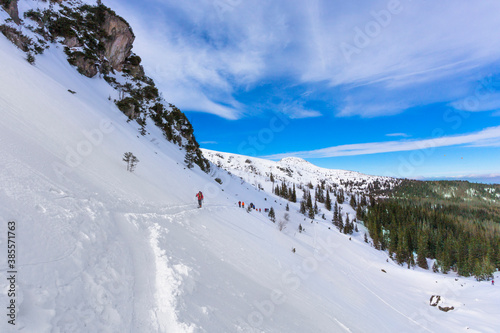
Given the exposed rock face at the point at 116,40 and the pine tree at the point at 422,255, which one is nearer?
the exposed rock face at the point at 116,40

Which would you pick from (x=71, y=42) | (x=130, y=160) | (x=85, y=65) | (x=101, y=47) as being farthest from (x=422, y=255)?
(x=101, y=47)

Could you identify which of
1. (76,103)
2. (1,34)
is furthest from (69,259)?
(1,34)

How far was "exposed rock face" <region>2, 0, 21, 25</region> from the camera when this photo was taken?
28891 mm

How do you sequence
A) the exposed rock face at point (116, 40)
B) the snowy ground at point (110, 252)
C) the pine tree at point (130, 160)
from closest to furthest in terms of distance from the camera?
the snowy ground at point (110, 252) < the pine tree at point (130, 160) < the exposed rock face at point (116, 40)

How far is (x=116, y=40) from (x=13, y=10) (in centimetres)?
Answer: 2352

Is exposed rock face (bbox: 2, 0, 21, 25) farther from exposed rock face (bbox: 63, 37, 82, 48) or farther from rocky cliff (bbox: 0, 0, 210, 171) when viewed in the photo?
exposed rock face (bbox: 63, 37, 82, 48)

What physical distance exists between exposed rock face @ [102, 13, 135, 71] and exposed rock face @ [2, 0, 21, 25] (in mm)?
18132

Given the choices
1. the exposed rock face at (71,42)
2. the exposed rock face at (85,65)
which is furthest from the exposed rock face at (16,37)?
the exposed rock face at (71,42)

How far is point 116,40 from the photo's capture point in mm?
51750

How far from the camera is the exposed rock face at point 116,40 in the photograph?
164ft

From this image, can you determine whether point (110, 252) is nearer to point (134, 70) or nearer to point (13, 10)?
point (13, 10)

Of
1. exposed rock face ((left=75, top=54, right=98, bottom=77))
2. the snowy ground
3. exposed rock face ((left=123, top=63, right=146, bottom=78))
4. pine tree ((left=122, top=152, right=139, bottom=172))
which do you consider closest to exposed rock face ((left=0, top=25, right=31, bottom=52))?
the snowy ground

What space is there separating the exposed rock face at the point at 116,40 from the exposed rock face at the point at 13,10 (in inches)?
714

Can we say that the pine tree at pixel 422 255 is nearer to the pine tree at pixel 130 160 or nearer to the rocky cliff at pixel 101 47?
the rocky cliff at pixel 101 47
